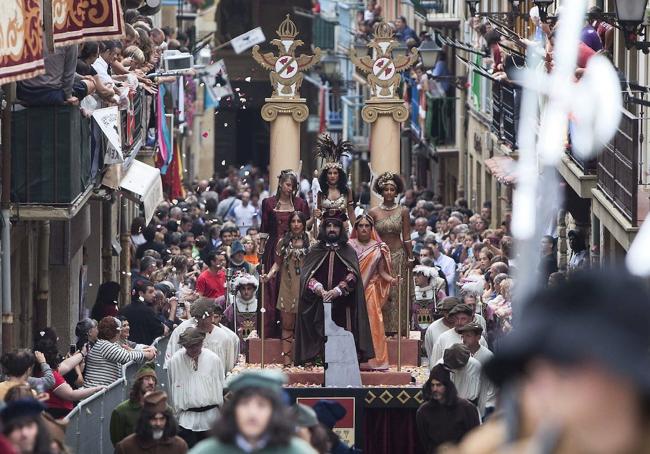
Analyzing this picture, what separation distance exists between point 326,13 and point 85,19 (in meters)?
50.2

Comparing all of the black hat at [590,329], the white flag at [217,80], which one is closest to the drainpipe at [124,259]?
the white flag at [217,80]

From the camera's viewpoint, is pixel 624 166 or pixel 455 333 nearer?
pixel 455 333

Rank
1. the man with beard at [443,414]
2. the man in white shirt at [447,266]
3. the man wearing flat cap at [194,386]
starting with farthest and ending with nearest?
1. the man in white shirt at [447,266]
2. the man wearing flat cap at [194,386]
3. the man with beard at [443,414]

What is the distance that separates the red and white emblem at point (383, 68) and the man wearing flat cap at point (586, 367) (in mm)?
19556

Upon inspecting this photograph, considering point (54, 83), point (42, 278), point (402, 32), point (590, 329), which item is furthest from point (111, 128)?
point (402, 32)

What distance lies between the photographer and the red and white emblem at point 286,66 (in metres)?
21.5

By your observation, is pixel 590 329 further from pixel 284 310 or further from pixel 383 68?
pixel 383 68

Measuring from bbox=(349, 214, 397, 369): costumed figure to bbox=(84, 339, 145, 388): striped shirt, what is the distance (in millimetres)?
2642

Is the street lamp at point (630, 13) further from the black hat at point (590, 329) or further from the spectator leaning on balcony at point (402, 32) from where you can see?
the spectator leaning on balcony at point (402, 32)

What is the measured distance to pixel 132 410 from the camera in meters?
12.5

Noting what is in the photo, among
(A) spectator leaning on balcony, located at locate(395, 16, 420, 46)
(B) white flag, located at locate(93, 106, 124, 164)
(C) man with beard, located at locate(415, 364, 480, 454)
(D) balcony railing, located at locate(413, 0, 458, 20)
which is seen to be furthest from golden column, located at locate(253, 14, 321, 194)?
(A) spectator leaning on balcony, located at locate(395, 16, 420, 46)

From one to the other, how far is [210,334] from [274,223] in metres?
2.16

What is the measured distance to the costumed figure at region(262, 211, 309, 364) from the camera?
1650 cm

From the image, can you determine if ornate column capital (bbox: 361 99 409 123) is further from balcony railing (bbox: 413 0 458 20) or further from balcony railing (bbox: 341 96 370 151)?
balcony railing (bbox: 341 96 370 151)
